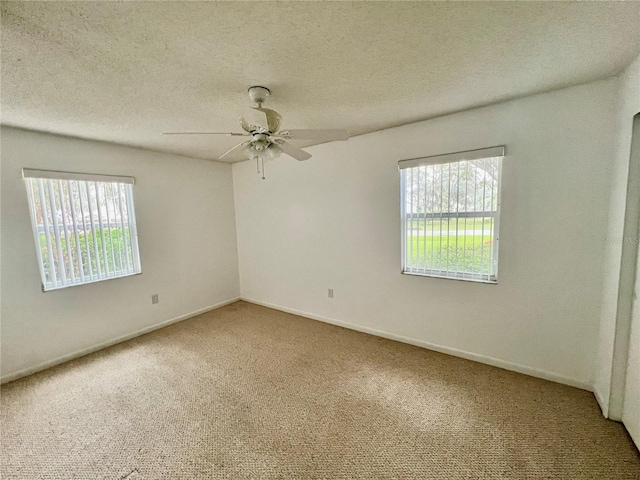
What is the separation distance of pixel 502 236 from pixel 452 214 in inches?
17.5

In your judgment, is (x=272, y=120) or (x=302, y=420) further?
(x=302, y=420)

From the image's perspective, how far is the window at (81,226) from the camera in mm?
2594

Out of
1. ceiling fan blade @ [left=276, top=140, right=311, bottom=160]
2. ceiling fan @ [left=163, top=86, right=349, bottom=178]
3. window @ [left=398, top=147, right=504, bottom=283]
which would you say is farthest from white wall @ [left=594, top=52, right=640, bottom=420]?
ceiling fan blade @ [left=276, top=140, right=311, bottom=160]

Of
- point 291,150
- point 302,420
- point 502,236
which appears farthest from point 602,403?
point 291,150

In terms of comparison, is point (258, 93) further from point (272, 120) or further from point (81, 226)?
point (81, 226)

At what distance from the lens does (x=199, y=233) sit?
3.96 m

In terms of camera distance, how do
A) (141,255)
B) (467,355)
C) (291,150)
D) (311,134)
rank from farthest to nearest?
(141,255) → (467,355) → (291,150) → (311,134)

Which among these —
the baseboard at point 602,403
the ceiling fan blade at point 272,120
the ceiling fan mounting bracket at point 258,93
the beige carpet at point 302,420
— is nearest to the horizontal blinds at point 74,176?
the beige carpet at point 302,420

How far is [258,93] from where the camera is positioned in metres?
1.82

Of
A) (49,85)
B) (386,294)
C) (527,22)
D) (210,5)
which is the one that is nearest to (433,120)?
(527,22)

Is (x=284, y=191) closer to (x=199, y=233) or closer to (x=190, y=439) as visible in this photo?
(x=199, y=233)

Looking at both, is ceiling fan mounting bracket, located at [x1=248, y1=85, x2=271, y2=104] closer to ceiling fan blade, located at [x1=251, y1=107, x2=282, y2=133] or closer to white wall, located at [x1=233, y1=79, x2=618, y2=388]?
ceiling fan blade, located at [x1=251, y1=107, x2=282, y2=133]

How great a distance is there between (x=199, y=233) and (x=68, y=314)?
169 cm

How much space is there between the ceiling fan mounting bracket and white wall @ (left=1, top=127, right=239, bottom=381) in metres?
2.27
